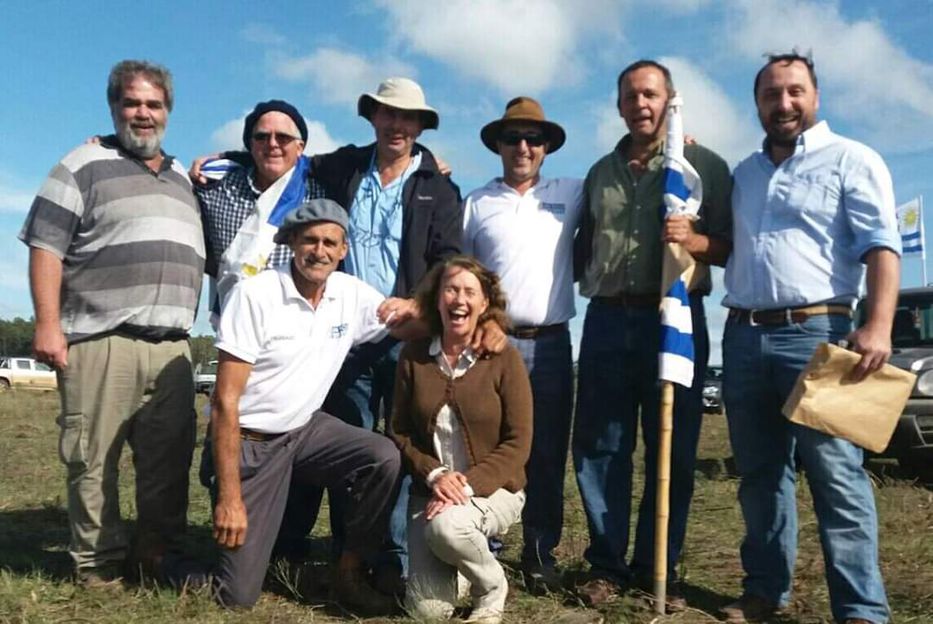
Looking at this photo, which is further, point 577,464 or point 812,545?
point 812,545

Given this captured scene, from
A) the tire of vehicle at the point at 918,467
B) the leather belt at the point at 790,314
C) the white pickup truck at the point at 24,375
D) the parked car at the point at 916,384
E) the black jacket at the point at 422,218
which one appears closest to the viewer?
the leather belt at the point at 790,314

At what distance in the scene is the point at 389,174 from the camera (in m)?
5.09

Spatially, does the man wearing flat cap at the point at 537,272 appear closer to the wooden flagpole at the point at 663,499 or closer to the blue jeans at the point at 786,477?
the wooden flagpole at the point at 663,499

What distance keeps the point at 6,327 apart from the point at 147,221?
9926 centimetres

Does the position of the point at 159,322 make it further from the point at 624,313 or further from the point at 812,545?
the point at 812,545

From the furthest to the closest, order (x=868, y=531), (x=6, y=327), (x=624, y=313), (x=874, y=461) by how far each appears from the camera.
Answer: (x=6, y=327)
(x=874, y=461)
(x=624, y=313)
(x=868, y=531)

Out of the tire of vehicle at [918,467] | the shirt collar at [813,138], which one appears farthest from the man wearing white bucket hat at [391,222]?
the tire of vehicle at [918,467]

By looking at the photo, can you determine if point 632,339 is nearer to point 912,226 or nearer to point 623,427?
point 623,427

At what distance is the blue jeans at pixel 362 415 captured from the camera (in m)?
4.97

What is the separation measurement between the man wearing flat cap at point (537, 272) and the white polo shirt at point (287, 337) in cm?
73

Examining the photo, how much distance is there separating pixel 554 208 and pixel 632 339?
2.75 feet

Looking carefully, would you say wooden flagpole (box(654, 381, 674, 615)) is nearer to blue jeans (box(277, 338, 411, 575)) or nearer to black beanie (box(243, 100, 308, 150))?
blue jeans (box(277, 338, 411, 575))

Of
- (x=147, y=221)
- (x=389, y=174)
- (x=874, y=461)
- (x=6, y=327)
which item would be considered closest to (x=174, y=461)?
(x=147, y=221)

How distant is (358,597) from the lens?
14.9 ft
